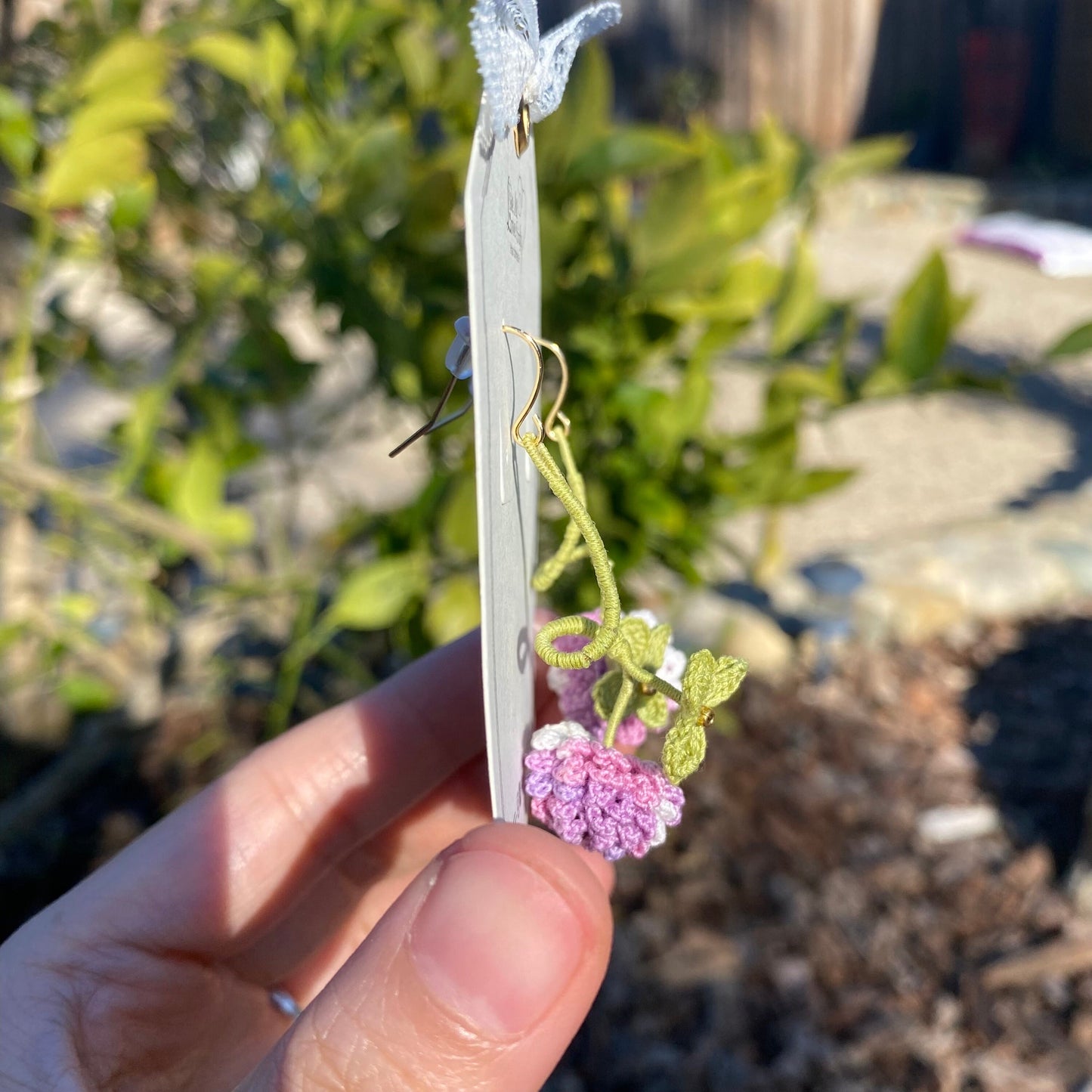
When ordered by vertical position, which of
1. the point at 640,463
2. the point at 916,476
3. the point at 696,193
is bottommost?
the point at 916,476

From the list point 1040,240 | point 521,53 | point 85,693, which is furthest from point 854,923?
point 1040,240

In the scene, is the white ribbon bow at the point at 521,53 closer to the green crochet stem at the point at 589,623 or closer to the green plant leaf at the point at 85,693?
the green crochet stem at the point at 589,623

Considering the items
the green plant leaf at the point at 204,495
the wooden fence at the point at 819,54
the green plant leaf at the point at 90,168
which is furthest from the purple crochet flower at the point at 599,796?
the wooden fence at the point at 819,54

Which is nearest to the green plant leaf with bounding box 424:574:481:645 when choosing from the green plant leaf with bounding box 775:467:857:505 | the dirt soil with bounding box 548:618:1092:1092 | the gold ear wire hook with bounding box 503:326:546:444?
the green plant leaf with bounding box 775:467:857:505

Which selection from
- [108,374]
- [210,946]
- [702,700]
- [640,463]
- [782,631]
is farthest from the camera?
[782,631]

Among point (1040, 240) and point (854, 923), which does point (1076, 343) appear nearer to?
point (854, 923)

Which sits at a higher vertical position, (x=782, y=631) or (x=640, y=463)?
(x=640, y=463)

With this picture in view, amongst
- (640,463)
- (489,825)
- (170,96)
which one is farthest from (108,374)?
(489,825)

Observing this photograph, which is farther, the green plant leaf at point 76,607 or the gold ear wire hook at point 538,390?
the green plant leaf at point 76,607

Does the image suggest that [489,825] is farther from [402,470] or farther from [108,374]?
[402,470]
